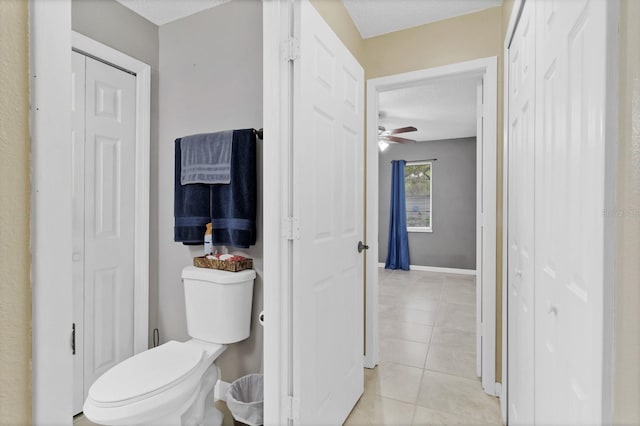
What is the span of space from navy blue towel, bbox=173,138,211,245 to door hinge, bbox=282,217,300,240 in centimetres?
85

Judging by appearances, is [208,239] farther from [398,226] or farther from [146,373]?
[398,226]

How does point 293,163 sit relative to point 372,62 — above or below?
below

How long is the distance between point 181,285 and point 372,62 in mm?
2075

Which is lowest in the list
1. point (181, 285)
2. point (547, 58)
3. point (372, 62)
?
point (181, 285)

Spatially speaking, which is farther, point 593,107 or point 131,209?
point 131,209

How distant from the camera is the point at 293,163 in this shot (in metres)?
1.39

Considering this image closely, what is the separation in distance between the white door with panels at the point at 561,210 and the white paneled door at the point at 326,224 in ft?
2.70

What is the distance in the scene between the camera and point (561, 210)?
0.81 meters

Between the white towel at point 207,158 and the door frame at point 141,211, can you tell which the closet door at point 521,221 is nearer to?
the white towel at point 207,158

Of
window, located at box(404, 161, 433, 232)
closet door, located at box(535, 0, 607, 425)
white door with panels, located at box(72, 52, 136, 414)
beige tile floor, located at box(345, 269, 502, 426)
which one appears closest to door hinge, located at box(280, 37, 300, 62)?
closet door, located at box(535, 0, 607, 425)

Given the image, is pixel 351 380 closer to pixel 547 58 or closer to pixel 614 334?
pixel 614 334

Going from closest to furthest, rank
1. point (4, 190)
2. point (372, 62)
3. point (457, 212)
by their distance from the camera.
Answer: point (4, 190)
point (372, 62)
point (457, 212)

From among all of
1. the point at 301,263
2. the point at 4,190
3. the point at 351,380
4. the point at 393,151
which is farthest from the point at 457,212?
the point at 4,190

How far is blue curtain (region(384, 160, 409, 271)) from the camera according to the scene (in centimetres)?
624
